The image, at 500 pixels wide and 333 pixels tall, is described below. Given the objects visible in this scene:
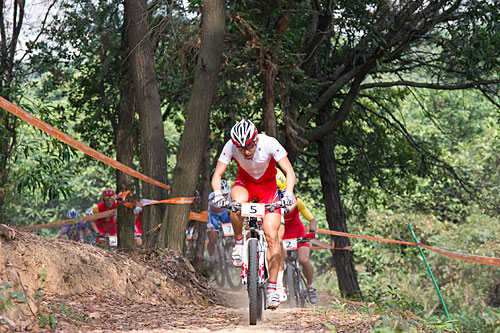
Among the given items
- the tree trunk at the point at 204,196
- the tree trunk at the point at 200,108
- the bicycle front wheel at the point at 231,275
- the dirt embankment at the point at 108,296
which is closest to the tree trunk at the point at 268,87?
the tree trunk at the point at 204,196

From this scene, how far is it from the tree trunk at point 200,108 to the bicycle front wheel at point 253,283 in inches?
126

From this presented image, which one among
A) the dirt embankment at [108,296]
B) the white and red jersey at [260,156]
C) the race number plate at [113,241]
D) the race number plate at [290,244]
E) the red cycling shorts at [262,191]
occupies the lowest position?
the dirt embankment at [108,296]

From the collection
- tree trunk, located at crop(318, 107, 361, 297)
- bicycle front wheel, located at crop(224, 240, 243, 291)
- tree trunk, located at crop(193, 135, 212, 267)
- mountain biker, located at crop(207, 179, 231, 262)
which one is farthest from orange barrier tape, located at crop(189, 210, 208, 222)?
tree trunk, located at crop(318, 107, 361, 297)

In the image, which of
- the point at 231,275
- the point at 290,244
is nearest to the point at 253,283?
the point at 290,244

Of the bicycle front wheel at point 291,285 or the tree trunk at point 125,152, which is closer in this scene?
the bicycle front wheel at point 291,285

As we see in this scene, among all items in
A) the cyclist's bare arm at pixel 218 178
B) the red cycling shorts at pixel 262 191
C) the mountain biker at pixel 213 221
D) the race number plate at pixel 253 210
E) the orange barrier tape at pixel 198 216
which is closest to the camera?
the race number plate at pixel 253 210

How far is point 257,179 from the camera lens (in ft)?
24.5

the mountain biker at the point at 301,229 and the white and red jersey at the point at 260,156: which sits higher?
the white and red jersey at the point at 260,156

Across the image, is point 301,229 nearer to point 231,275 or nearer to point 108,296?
point 231,275

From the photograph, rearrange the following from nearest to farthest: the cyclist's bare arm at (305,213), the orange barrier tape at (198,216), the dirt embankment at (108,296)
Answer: the dirt embankment at (108,296)
the cyclist's bare arm at (305,213)
the orange barrier tape at (198,216)

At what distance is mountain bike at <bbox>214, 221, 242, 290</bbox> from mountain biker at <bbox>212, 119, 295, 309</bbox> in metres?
6.31

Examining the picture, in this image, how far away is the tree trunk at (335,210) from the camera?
1550cm

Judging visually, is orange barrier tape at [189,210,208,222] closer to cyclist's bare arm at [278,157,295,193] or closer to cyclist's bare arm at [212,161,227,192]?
cyclist's bare arm at [212,161,227,192]

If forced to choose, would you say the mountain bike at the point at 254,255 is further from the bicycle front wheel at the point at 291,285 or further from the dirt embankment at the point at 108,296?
the bicycle front wheel at the point at 291,285
